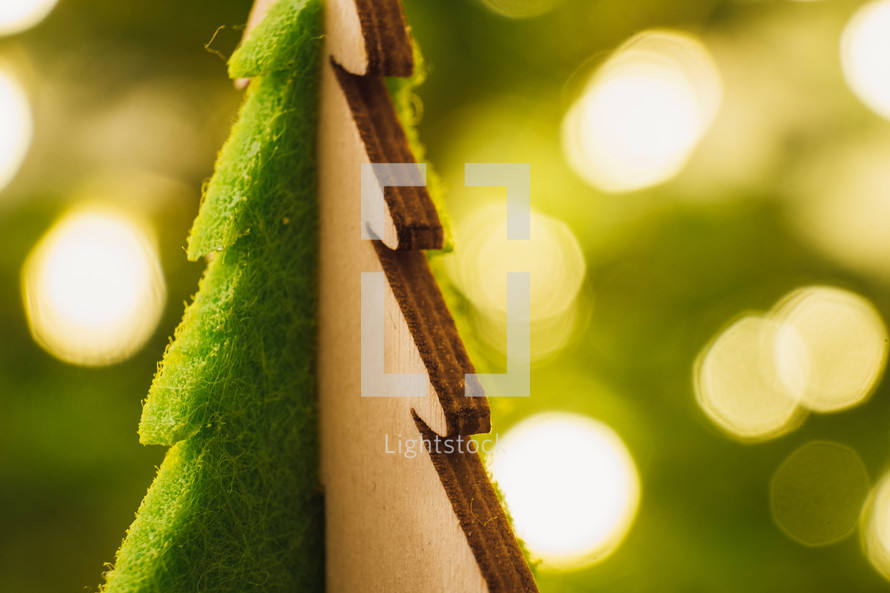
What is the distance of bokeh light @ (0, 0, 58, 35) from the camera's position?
27.5 inches

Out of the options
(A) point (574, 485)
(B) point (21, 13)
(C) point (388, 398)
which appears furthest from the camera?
(A) point (574, 485)

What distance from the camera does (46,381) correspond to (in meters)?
0.76

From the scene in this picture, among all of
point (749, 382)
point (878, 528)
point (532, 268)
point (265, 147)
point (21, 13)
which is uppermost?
point (21, 13)

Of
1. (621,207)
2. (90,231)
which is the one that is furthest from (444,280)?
(90,231)

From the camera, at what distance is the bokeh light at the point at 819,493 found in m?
0.76

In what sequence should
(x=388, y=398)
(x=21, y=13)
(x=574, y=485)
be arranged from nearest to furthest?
(x=388, y=398), (x=21, y=13), (x=574, y=485)

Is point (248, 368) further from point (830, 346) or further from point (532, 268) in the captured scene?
point (830, 346)

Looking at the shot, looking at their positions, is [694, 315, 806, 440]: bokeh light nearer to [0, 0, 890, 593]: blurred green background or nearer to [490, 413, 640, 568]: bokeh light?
[0, 0, 890, 593]: blurred green background

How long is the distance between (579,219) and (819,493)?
1.40ft

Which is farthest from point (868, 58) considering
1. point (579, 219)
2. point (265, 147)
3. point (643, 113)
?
point (265, 147)

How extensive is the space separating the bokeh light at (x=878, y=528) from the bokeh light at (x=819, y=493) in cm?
2

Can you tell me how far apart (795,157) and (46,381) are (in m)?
0.88

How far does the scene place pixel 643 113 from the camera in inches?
30.1

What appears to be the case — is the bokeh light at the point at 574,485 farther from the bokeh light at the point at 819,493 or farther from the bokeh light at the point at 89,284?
the bokeh light at the point at 89,284
